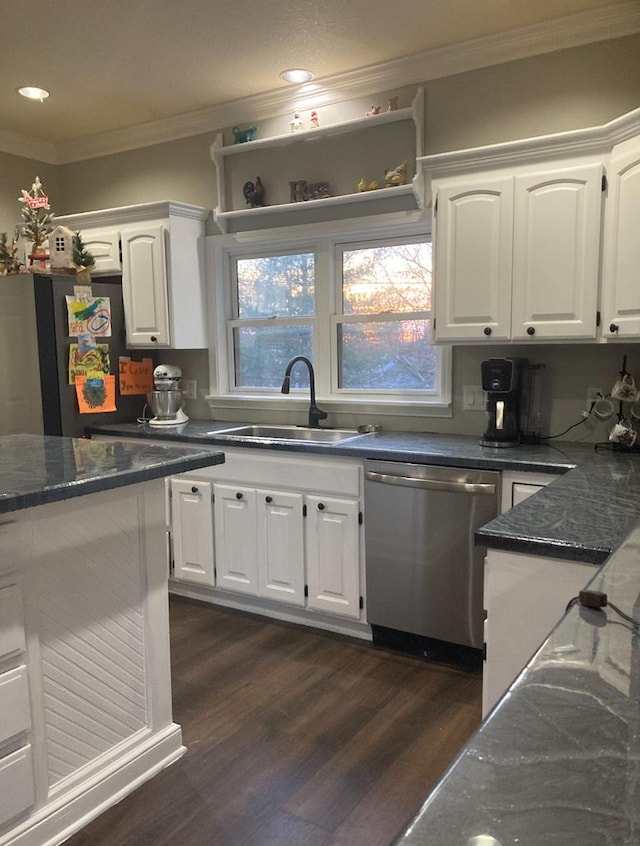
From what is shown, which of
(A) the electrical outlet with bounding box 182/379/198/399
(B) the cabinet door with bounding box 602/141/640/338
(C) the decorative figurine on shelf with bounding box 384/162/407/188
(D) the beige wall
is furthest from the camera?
(D) the beige wall

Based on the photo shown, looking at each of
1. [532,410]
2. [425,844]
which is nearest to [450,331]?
[532,410]

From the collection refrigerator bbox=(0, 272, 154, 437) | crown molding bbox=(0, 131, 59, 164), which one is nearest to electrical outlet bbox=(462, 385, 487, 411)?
refrigerator bbox=(0, 272, 154, 437)

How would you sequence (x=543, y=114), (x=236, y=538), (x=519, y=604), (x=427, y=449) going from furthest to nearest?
(x=236, y=538) < (x=543, y=114) < (x=427, y=449) < (x=519, y=604)

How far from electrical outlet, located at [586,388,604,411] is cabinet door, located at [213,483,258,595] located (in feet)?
5.34

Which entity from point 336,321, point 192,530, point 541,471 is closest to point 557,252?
point 541,471

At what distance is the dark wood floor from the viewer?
1873 millimetres

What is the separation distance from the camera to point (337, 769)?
2127 millimetres

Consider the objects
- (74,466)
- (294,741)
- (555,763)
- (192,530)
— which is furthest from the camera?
(192,530)

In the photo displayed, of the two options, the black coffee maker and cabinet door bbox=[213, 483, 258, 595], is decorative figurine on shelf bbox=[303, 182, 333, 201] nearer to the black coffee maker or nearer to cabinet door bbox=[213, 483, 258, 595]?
the black coffee maker

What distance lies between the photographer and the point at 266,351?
3986 millimetres

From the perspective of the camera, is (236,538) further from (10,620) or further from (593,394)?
(593,394)

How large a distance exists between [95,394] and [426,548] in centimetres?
218

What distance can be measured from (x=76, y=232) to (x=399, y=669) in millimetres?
3206

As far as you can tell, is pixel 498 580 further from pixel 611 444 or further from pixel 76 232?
pixel 76 232
